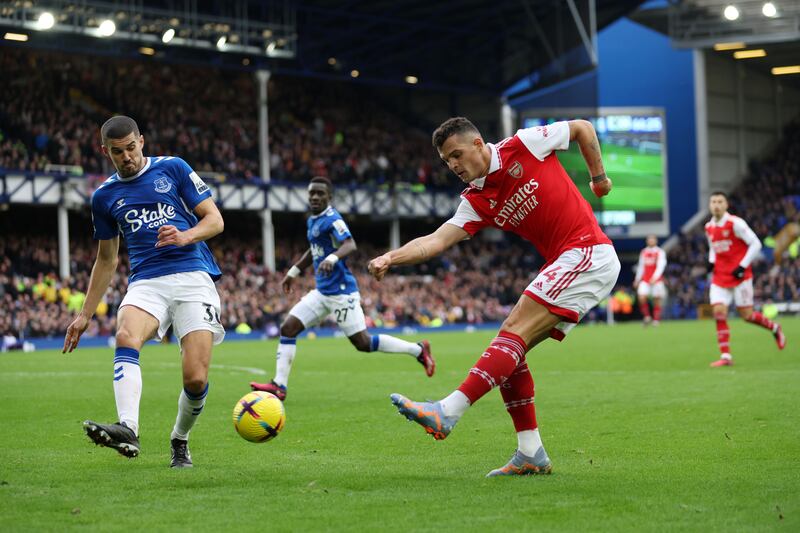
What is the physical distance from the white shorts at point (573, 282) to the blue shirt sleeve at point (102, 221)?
304 centimetres

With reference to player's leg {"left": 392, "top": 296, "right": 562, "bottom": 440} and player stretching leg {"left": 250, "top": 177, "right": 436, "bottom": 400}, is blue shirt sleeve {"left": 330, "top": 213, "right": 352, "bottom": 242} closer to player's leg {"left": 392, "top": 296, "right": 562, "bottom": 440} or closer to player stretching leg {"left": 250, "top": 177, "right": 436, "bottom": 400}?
player stretching leg {"left": 250, "top": 177, "right": 436, "bottom": 400}

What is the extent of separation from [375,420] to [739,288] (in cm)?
861

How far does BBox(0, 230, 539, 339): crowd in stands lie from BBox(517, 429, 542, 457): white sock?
84.6 feet

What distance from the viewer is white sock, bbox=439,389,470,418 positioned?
634 cm

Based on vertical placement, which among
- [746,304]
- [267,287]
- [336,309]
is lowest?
[267,287]

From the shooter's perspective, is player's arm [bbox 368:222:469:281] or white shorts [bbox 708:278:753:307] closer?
player's arm [bbox 368:222:469:281]

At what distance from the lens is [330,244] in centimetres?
1348

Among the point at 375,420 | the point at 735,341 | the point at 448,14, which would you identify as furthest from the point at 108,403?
the point at 448,14

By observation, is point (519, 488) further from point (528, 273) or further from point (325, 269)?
point (528, 273)

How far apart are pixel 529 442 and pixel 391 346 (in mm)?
7024

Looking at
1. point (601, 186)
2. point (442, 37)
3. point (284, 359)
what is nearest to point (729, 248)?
point (284, 359)

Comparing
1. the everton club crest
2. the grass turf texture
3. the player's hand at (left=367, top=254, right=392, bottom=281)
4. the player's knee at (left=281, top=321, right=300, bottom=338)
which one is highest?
the everton club crest

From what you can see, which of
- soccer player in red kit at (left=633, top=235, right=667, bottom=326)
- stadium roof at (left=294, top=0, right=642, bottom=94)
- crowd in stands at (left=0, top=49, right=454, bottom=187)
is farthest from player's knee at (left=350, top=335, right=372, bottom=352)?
stadium roof at (left=294, top=0, right=642, bottom=94)

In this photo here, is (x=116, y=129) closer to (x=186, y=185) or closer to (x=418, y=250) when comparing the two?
(x=186, y=185)
